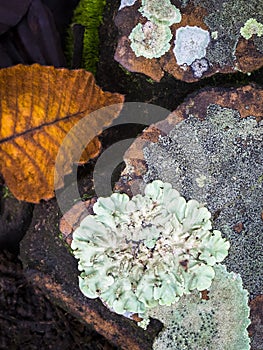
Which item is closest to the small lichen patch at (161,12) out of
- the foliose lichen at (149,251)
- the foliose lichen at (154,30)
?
the foliose lichen at (154,30)

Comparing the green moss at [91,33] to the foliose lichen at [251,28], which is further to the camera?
the green moss at [91,33]

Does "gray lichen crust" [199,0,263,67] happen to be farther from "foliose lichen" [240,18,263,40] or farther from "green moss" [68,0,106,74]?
"green moss" [68,0,106,74]

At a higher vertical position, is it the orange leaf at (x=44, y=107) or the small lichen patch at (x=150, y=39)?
the small lichen patch at (x=150, y=39)

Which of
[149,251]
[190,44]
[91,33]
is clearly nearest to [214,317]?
[149,251]

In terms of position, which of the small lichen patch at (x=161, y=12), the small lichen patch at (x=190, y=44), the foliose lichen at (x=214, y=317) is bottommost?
the foliose lichen at (x=214, y=317)

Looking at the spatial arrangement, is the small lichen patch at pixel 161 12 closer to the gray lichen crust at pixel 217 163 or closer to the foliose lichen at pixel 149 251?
the gray lichen crust at pixel 217 163

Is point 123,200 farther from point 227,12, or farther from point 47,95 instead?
point 227,12
